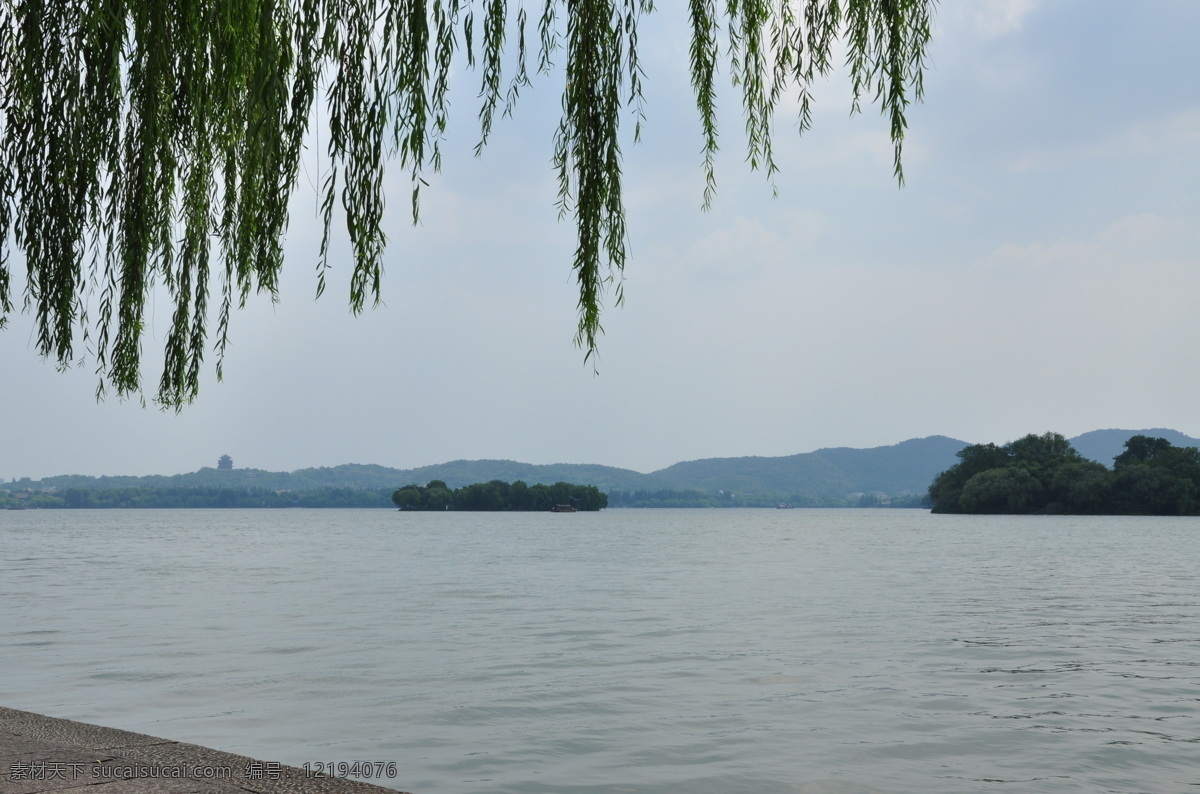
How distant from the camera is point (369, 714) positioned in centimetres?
1012

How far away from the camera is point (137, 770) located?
3.59m

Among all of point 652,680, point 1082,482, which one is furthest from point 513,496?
point 652,680

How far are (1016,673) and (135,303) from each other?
12.2m

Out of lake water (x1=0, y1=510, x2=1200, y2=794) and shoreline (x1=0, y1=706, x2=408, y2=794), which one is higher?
shoreline (x1=0, y1=706, x2=408, y2=794)

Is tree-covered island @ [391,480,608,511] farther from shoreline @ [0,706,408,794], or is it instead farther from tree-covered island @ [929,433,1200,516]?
shoreline @ [0,706,408,794]

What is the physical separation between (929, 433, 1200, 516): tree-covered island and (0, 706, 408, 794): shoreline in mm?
130094

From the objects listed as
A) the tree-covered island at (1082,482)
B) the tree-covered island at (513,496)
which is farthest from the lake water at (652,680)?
the tree-covered island at (513,496)

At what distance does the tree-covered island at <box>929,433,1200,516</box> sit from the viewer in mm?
116375

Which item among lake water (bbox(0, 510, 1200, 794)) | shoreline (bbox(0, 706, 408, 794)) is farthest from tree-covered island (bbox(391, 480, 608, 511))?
shoreline (bbox(0, 706, 408, 794))

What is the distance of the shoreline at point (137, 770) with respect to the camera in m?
3.38

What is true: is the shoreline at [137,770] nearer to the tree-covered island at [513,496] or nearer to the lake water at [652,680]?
the lake water at [652,680]

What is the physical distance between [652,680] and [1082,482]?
123 metres

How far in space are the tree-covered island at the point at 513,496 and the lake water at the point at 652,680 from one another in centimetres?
16124

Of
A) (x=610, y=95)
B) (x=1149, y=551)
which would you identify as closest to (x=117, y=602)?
(x=610, y=95)
